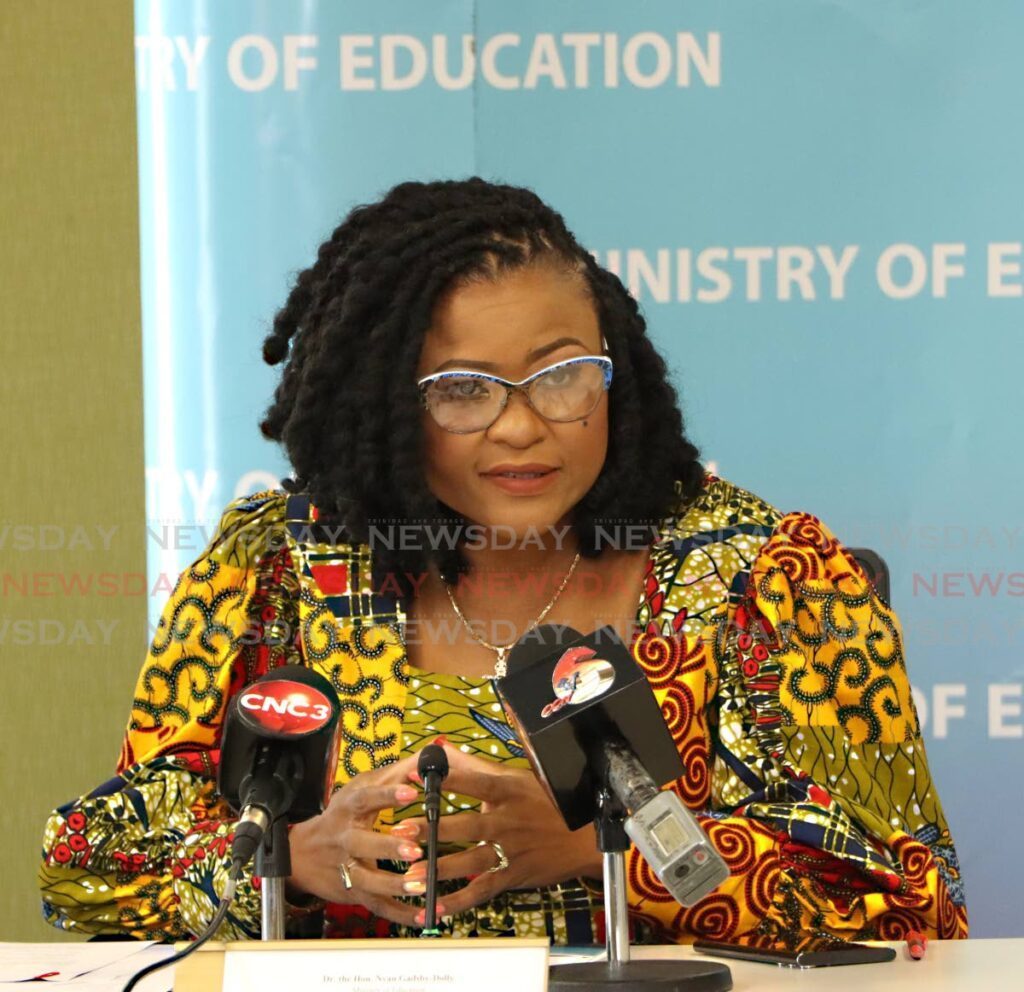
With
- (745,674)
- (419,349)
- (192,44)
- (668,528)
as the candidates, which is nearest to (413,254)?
(419,349)

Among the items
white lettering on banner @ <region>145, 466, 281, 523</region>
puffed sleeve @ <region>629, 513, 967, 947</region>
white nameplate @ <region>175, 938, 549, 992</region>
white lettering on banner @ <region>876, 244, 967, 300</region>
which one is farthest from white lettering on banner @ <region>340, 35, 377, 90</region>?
white nameplate @ <region>175, 938, 549, 992</region>

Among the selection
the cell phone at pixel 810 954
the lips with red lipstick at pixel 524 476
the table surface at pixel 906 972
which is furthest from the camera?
the lips with red lipstick at pixel 524 476

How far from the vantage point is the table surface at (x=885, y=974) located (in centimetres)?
146

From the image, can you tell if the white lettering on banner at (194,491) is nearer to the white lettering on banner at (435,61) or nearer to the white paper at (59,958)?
the white lettering on banner at (435,61)

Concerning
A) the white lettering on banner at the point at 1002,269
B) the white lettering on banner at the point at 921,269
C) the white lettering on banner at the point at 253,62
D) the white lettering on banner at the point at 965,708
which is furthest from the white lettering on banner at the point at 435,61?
the white lettering on banner at the point at 965,708

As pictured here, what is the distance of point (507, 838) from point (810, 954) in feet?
1.26

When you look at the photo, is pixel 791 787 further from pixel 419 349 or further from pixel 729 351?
pixel 729 351

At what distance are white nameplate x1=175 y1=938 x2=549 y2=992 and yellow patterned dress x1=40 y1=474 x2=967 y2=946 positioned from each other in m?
0.62

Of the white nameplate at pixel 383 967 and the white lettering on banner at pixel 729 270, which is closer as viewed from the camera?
the white nameplate at pixel 383 967

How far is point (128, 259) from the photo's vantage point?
11.3ft

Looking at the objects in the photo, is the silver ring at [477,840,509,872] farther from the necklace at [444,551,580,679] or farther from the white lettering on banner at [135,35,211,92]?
the white lettering on banner at [135,35,211,92]

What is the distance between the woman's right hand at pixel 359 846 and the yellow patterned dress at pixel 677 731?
103mm

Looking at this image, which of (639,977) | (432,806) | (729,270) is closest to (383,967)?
(432,806)

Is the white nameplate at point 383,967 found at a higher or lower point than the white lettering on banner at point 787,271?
lower
